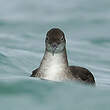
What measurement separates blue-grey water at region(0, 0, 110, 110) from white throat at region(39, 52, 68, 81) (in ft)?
1.85

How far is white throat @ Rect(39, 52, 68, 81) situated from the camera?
12.2 m

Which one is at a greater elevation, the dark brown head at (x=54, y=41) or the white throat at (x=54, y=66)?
the dark brown head at (x=54, y=41)

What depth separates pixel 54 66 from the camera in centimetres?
1241

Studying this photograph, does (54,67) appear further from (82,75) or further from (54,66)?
(82,75)

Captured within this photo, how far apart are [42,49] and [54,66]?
300 inches

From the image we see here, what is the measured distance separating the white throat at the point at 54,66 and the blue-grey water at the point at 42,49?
56cm

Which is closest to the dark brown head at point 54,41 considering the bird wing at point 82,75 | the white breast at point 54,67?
the white breast at point 54,67

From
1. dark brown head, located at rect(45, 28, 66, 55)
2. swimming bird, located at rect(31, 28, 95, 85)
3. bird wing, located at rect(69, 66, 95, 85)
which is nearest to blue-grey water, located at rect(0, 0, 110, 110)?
bird wing, located at rect(69, 66, 95, 85)

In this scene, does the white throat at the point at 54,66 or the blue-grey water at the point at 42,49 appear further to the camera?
the white throat at the point at 54,66

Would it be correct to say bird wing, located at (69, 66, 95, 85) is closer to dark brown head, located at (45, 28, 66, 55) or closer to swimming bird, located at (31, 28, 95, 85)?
swimming bird, located at (31, 28, 95, 85)

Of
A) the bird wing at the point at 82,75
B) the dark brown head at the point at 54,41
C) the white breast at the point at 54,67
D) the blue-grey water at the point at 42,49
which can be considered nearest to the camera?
the blue-grey water at the point at 42,49

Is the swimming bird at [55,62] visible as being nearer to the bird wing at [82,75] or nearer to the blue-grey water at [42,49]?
the bird wing at [82,75]

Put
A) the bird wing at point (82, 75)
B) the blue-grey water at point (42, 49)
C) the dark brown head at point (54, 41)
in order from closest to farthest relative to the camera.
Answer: the blue-grey water at point (42, 49), the dark brown head at point (54, 41), the bird wing at point (82, 75)

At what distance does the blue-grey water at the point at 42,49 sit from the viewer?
368 inches
